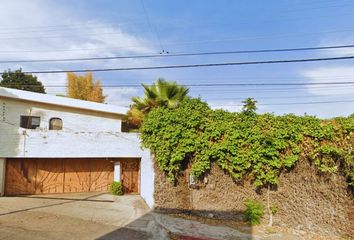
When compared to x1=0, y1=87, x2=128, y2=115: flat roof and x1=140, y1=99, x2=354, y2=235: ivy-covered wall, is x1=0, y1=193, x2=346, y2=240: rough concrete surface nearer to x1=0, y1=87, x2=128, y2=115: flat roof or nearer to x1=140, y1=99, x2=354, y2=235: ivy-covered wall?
x1=140, y1=99, x2=354, y2=235: ivy-covered wall

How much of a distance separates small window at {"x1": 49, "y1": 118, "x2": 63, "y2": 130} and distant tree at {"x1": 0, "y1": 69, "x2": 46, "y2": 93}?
70.4 feet

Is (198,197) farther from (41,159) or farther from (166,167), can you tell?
(41,159)

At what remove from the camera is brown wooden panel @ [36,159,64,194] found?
15164 millimetres

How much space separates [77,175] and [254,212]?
9.69 m

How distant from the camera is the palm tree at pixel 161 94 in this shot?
15.0m

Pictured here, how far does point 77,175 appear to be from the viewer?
625 inches

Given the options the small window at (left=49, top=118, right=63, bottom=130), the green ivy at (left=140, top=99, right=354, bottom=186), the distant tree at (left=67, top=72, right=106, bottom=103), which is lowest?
the green ivy at (left=140, top=99, right=354, bottom=186)

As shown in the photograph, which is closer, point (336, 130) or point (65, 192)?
point (336, 130)

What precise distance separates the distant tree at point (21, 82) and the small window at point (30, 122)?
21.5 m

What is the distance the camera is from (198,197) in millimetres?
11391

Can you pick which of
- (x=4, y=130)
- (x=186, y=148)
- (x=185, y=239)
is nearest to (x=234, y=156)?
(x=186, y=148)

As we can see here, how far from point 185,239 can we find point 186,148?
11.3 feet

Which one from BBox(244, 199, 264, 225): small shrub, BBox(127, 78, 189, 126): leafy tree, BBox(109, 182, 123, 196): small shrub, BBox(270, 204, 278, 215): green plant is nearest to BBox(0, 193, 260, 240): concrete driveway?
BBox(244, 199, 264, 225): small shrub

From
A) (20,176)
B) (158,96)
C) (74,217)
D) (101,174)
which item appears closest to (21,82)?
(20,176)
